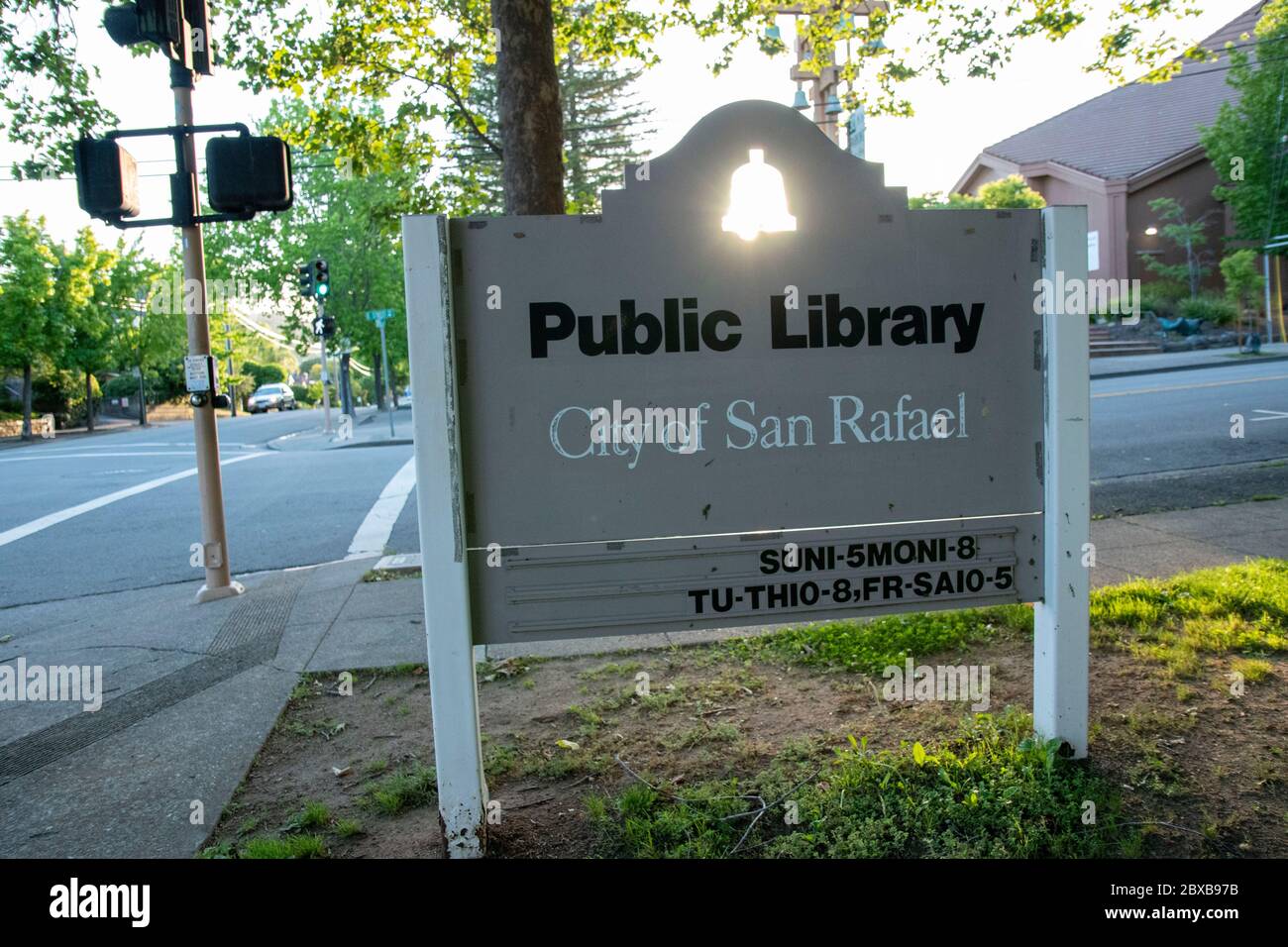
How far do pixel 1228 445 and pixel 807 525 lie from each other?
955 centimetres

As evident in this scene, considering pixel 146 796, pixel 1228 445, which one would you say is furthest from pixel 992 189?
pixel 146 796

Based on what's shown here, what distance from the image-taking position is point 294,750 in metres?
4.04

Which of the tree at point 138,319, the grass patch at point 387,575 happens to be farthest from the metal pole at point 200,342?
the tree at point 138,319

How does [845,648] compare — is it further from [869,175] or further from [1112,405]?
[1112,405]

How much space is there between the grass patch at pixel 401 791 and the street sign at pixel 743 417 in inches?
18.0

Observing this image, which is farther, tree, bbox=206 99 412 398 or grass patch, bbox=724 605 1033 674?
tree, bbox=206 99 412 398

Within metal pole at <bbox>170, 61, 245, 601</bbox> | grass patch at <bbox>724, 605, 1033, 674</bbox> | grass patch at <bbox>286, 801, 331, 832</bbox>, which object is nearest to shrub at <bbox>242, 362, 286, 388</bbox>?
metal pole at <bbox>170, 61, 245, 601</bbox>

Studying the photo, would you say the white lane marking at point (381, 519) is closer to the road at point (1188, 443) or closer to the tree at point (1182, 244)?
the road at point (1188, 443)

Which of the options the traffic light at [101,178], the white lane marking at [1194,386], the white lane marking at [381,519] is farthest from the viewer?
the white lane marking at [1194,386]

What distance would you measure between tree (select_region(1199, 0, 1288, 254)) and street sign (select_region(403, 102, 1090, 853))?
3004 cm

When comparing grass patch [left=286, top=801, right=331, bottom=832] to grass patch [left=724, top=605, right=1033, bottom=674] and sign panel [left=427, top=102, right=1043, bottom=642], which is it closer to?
sign panel [left=427, top=102, right=1043, bottom=642]

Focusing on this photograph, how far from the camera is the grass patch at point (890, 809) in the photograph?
9.64ft

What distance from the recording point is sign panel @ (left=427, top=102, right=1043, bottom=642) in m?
3.11

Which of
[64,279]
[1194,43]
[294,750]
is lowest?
[294,750]
